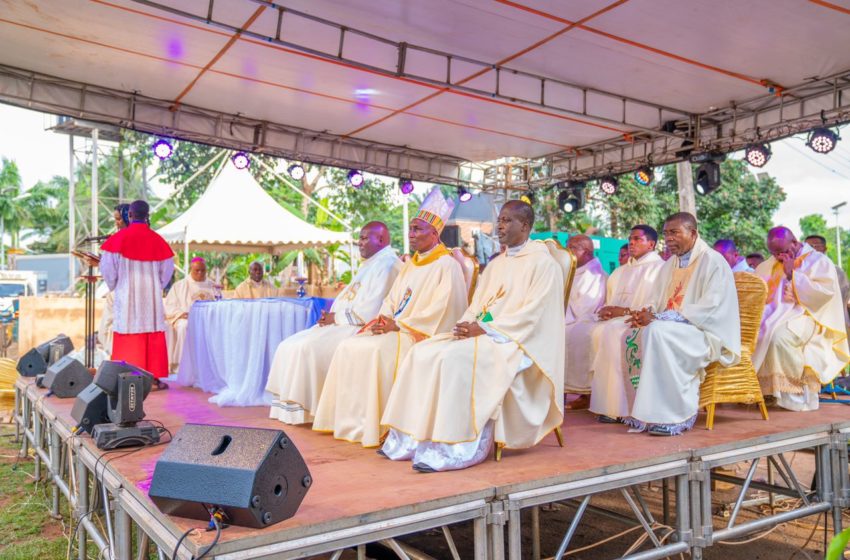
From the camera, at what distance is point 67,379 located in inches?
Answer: 270

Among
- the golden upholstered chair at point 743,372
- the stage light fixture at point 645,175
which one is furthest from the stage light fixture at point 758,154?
the golden upholstered chair at point 743,372

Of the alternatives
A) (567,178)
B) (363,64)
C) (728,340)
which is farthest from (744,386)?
(567,178)

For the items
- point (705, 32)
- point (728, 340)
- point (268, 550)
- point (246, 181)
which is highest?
point (705, 32)

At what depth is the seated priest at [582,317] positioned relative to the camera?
6.50 m

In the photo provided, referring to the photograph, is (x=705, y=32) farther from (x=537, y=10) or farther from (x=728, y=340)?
(x=728, y=340)

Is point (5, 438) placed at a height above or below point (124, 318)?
below

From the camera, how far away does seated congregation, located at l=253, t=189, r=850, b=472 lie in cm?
454

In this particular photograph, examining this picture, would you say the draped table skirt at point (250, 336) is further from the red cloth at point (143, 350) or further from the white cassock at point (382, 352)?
the white cassock at point (382, 352)

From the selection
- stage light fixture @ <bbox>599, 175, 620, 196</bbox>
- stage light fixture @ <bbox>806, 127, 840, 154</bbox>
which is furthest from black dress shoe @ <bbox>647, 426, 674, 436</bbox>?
stage light fixture @ <bbox>599, 175, 620, 196</bbox>

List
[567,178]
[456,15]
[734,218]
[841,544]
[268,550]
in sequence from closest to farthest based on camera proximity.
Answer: [841,544], [268,550], [456,15], [567,178], [734,218]

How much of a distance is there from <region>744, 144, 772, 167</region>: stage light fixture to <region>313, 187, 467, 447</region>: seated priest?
6.12m

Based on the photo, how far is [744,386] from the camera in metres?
5.52

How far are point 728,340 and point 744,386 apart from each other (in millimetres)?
433

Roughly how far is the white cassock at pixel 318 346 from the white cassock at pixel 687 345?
2.21 metres
